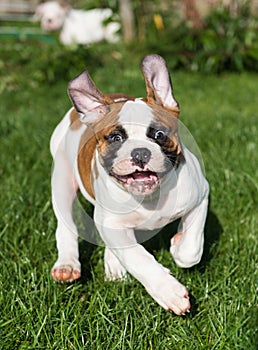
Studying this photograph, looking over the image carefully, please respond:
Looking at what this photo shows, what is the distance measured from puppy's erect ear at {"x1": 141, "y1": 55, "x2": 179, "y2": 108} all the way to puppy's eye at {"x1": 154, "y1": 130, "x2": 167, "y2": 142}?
0.63 feet

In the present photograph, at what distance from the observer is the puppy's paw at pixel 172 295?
2016 mm

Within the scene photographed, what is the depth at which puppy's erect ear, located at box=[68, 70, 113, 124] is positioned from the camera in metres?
2.14

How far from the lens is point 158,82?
213 centimetres

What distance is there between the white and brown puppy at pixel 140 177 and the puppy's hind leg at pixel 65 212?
0.02 metres

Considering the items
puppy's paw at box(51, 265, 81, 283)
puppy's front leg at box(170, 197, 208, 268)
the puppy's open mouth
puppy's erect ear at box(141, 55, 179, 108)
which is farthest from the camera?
puppy's paw at box(51, 265, 81, 283)

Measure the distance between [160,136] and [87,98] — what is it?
37 cm

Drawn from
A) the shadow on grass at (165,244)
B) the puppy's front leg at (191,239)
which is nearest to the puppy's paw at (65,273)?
the shadow on grass at (165,244)

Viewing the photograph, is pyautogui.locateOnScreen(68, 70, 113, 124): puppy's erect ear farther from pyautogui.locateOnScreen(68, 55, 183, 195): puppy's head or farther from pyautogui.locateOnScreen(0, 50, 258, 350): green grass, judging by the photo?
pyautogui.locateOnScreen(0, 50, 258, 350): green grass

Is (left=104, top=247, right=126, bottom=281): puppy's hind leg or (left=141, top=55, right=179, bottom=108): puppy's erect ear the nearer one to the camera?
(left=141, top=55, right=179, bottom=108): puppy's erect ear

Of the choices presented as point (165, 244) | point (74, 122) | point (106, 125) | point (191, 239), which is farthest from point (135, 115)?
point (165, 244)

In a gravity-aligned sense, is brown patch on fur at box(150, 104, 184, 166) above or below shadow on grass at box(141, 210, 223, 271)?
above

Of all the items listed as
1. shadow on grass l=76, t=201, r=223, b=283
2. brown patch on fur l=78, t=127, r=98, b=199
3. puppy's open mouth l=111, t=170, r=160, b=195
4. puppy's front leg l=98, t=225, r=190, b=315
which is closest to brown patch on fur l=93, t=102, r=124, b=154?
puppy's open mouth l=111, t=170, r=160, b=195

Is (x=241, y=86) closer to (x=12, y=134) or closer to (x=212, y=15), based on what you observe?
(x=212, y=15)

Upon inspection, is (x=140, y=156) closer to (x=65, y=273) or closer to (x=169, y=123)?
(x=169, y=123)
